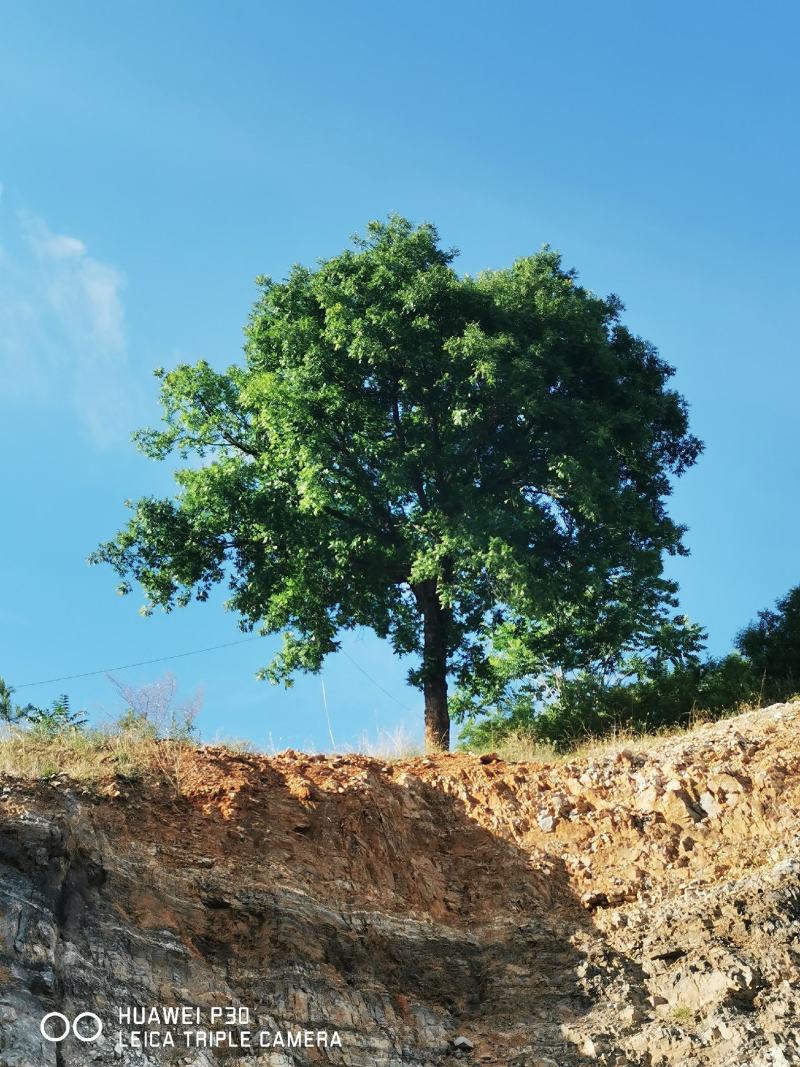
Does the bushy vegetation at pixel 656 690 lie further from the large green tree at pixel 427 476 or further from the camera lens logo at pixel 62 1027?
the camera lens logo at pixel 62 1027

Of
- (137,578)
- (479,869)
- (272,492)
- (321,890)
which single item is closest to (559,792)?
(479,869)

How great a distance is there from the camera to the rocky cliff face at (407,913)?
35.5ft

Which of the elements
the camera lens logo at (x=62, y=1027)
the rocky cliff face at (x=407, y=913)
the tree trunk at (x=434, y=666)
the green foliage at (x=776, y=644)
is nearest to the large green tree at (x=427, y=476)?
the tree trunk at (x=434, y=666)

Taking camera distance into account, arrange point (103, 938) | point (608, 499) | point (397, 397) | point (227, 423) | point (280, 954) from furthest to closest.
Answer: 1. point (227, 423)
2. point (397, 397)
3. point (608, 499)
4. point (280, 954)
5. point (103, 938)

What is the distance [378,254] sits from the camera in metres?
24.3

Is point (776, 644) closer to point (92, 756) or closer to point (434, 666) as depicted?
A: point (434, 666)

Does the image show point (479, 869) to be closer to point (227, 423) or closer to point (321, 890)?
point (321, 890)

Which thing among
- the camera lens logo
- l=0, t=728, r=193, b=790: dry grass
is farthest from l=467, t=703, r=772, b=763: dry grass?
the camera lens logo

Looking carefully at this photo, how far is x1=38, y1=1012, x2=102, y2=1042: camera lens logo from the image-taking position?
9.76m

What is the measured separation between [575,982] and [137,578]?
1516 cm

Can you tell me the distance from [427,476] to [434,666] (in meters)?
3.97

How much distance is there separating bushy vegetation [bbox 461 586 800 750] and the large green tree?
0.95m

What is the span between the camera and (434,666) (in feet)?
75.8

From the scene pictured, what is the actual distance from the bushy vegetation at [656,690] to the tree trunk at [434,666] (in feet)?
2.26
